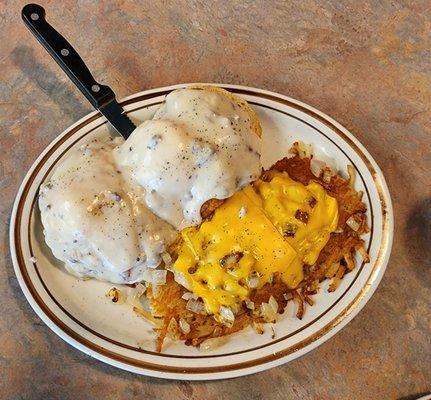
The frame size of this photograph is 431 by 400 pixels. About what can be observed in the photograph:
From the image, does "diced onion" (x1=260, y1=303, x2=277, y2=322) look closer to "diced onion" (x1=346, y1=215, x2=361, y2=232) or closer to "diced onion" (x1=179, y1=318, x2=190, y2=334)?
"diced onion" (x1=179, y1=318, x2=190, y2=334)

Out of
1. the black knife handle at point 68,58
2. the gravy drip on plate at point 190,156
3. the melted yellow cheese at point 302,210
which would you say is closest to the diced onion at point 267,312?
the melted yellow cheese at point 302,210

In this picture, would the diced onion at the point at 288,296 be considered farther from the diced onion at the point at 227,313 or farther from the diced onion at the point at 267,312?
the diced onion at the point at 227,313

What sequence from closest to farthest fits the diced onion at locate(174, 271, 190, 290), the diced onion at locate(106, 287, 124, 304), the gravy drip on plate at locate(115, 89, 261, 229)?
the gravy drip on plate at locate(115, 89, 261, 229) → the diced onion at locate(174, 271, 190, 290) → the diced onion at locate(106, 287, 124, 304)

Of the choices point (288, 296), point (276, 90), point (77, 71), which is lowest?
point (288, 296)

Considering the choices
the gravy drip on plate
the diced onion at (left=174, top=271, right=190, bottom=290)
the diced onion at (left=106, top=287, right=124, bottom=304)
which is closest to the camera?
the gravy drip on plate

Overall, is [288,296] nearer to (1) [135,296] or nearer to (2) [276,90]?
(1) [135,296]

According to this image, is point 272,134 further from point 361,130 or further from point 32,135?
Result: point 32,135

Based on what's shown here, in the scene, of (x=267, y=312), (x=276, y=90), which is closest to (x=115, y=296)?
(x=267, y=312)

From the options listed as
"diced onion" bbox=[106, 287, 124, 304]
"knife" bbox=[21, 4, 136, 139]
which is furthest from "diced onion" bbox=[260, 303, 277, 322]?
"knife" bbox=[21, 4, 136, 139]

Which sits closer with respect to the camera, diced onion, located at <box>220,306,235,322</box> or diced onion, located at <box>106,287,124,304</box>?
diced onion, located at <box>220,306,235,322</box>
